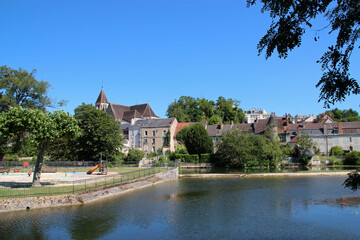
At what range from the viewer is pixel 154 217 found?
19516 mm

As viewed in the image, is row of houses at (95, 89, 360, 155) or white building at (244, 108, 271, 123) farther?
white building at (244, 108, 271, 123)

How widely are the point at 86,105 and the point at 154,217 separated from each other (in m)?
39.8

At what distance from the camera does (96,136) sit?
4934cm

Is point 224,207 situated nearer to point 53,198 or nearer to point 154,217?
point 154,217

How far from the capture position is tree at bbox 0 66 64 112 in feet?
146

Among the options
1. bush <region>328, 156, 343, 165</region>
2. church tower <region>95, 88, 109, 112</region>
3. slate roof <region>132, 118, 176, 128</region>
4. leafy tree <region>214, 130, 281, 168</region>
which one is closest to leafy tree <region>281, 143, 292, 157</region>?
leafy tree <region>214, 130, 281, 168</region>

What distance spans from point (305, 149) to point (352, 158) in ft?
28.2

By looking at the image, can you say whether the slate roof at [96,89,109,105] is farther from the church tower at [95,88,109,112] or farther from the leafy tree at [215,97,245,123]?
the leafy tree at [215,97,245,123]

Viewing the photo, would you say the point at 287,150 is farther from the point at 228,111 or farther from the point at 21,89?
the point at 21,89

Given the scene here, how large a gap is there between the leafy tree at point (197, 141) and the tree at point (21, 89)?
96.6 ft

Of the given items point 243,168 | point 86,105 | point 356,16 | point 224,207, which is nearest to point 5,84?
point 86,105

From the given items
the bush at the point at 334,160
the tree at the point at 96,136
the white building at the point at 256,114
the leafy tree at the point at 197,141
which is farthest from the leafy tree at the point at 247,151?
the white building at the point at 256,114

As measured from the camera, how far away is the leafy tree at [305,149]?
60875 mm

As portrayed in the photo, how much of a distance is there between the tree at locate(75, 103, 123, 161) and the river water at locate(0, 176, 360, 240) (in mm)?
23363
